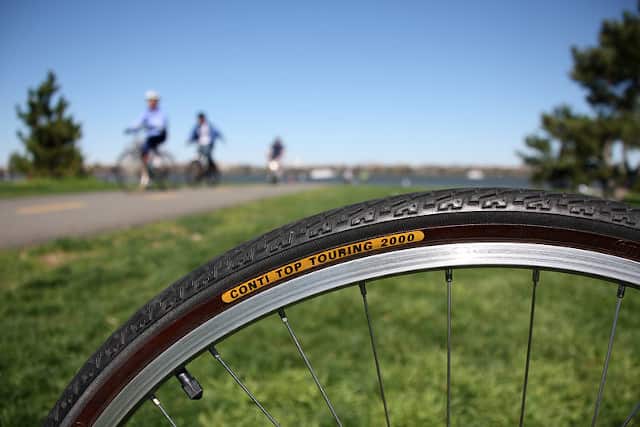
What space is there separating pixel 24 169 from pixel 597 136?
4172cm

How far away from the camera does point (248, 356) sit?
2.64 metres

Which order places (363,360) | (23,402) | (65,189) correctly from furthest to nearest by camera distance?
(65,189) → (363,360) → (23,402)

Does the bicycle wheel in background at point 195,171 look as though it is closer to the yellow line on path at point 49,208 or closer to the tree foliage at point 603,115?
the yellow line on path at point 49,208

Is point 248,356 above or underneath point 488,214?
underneath

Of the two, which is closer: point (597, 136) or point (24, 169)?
point (597, 136)

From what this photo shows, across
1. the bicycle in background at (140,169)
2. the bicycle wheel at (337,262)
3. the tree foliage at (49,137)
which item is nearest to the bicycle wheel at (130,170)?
the bicycle in background at (140,169)

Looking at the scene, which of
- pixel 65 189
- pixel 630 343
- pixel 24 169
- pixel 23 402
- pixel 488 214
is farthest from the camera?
pixel 24 169

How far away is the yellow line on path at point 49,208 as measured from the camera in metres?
8.17

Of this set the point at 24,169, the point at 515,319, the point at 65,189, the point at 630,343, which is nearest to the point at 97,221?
the point at 515,319

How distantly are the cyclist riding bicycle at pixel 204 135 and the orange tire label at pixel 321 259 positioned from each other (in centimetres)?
1467

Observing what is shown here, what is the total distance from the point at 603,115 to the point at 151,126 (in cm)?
3133

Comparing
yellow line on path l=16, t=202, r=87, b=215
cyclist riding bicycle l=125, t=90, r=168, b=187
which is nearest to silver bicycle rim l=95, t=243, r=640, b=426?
yellow line on path l=16, t=202, r=87, b=215

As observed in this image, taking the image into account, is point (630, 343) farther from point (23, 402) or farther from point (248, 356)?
point (23, 402)

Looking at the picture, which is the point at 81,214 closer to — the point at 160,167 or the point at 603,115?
the point at 160,167
